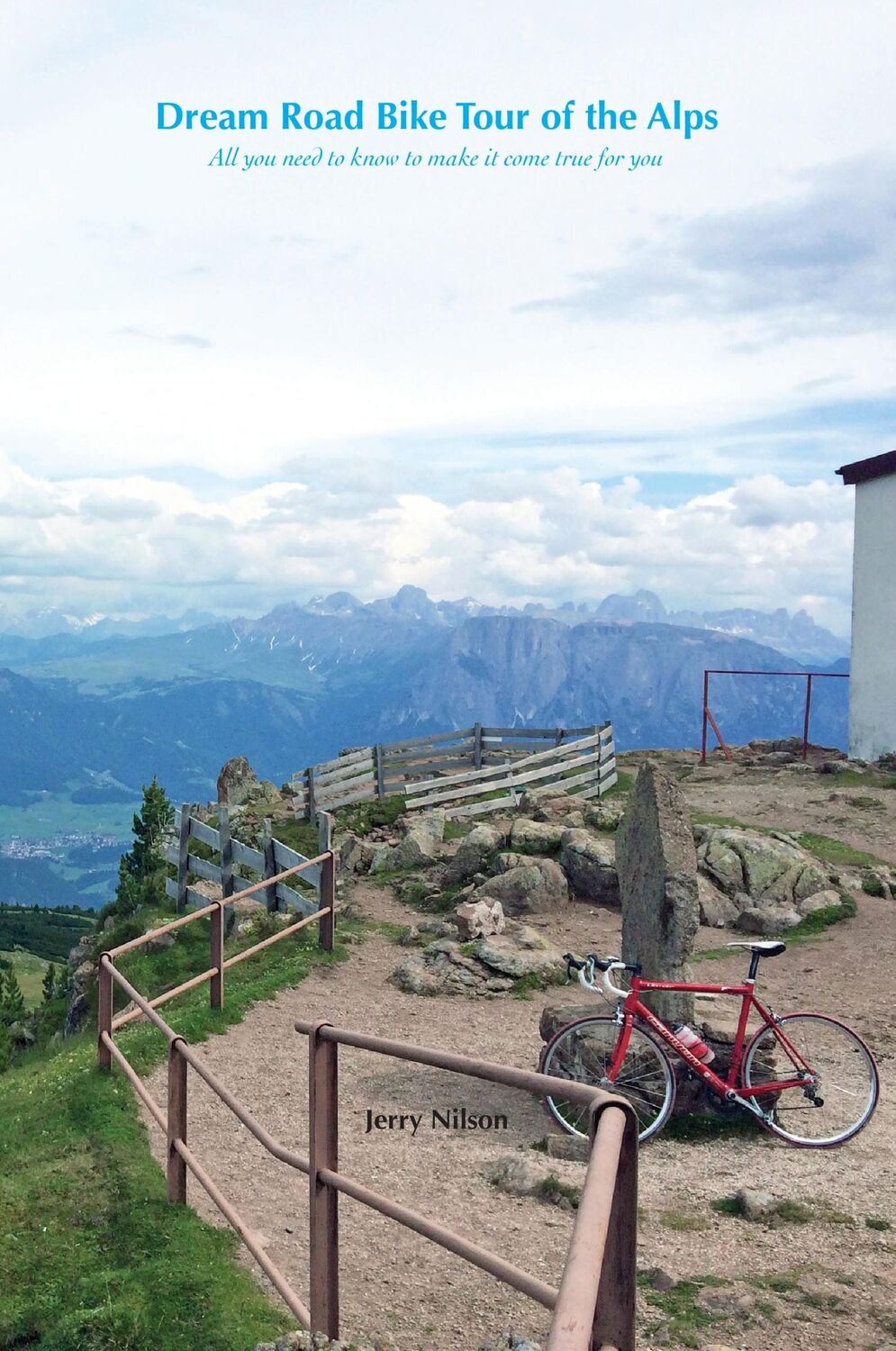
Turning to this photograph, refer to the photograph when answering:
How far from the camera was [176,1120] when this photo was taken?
757 cm

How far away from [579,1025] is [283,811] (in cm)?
1639

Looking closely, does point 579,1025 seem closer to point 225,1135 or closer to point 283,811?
point 225,1135

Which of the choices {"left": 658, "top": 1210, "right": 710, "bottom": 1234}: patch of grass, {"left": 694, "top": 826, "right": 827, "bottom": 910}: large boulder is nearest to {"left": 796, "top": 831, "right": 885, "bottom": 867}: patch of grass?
{"left": 694, "top": 826, "right": 827, "bottom": 910}: large boulder

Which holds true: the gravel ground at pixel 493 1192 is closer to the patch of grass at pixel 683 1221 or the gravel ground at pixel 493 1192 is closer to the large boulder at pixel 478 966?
the patch of grass at pixel 683 1221

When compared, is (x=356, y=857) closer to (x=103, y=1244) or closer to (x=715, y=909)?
(x=715, y=909)

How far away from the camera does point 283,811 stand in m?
24.9

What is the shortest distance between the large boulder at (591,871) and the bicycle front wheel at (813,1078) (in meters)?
7.54

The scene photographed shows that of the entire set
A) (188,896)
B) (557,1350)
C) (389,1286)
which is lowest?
(188,896)

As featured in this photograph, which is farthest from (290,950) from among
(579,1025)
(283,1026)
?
(579,1025)

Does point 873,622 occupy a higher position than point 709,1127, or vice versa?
point 873,622

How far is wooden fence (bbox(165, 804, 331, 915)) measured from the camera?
14.9 metres

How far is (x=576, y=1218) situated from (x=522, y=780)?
22.0m

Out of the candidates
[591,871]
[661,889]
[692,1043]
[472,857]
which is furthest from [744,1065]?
[472,857]

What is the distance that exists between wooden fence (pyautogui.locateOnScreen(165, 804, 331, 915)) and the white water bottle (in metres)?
5.75
